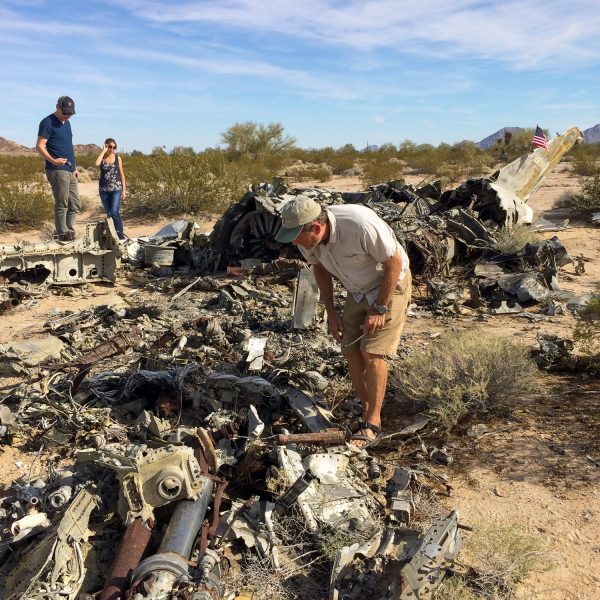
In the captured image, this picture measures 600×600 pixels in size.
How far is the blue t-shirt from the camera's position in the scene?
8.84 m

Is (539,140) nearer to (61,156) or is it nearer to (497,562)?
(61,156)

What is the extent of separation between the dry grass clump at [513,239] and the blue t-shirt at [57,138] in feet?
23.2

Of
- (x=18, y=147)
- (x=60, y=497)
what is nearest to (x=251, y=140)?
(x=60, y=497)

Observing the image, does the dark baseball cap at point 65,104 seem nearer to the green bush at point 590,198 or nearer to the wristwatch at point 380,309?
the wristwatch at point 380,309

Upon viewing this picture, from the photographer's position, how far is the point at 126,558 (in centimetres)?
290

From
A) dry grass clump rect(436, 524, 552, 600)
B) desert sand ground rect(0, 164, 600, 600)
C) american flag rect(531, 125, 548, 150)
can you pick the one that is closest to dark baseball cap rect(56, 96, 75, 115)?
desert sand ground rect(0, 164, 600, 600)

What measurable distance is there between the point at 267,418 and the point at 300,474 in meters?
1.02

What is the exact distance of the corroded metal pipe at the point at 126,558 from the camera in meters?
2.74

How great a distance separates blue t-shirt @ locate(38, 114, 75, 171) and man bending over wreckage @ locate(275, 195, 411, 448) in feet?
20.7

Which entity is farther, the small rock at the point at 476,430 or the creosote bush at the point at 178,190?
the creosote bush at the point at 178,190

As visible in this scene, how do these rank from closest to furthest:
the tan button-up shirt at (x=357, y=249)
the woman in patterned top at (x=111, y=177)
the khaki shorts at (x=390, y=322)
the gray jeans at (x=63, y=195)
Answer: the tan button-up shirt at (x=357, y=249) → the khaki shorts at (x=390, y=322) → the gray jeans at (x=63, y=195) → the woman in patterned top at (x=111, y=177)

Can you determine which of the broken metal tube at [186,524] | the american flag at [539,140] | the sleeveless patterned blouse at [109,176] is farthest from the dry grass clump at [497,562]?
the american flag at [539,140]

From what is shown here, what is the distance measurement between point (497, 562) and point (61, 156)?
8372 millimetres

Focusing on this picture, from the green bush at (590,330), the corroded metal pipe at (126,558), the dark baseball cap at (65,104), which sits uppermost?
the dark baseball cap at (65,104)
